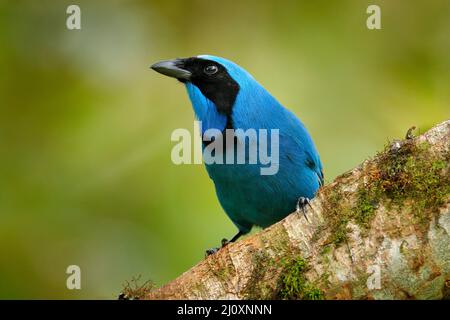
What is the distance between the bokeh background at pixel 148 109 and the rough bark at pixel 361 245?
2.15 m

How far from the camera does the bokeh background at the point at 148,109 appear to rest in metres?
5.36

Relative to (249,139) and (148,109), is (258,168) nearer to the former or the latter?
(249,139)

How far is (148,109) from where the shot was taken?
19.3 feet

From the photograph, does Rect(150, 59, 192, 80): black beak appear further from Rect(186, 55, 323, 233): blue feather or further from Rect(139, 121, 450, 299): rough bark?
Rect(139, 121, 450, 299): rough bark

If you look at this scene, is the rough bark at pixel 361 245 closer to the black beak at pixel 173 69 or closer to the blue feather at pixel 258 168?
the blue feather at pixel 258 168

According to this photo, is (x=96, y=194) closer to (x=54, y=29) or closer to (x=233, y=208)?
(x=233, y=208)

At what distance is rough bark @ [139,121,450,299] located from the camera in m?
2.74

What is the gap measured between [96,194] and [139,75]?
1304 millimetres

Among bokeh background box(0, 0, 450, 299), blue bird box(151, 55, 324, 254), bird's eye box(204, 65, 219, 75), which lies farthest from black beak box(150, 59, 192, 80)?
bokeh background box(0, 0, 450, 299)

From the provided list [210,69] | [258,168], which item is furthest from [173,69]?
[258,168]

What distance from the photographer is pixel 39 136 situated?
553 cm

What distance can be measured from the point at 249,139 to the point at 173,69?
34.8 inches

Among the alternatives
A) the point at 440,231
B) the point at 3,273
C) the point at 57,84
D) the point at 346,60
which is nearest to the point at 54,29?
the point at 57,84
